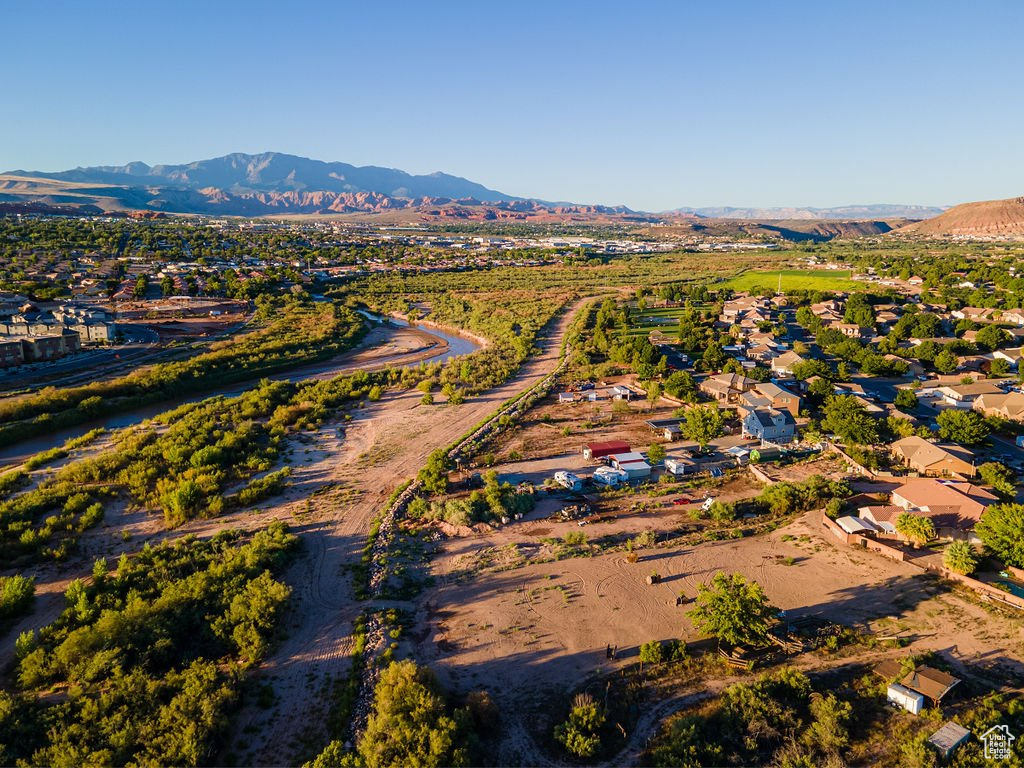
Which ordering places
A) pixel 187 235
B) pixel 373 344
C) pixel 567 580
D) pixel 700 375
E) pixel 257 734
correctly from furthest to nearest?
pixel 187 235, pixel 373 344, pixel 700 375, pixel 567 580, pixel 257 734

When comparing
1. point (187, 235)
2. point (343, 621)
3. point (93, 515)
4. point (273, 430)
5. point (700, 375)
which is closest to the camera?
point (343, 621)

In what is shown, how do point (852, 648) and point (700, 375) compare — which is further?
point (700, 375)

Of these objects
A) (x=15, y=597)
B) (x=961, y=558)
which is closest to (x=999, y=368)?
(x=961, y=558)

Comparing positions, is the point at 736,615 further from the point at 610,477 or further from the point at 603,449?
the point at 603,449

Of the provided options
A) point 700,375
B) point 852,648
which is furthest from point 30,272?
point 852,648

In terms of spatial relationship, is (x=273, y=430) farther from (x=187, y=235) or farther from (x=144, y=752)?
(x=187, y=235)

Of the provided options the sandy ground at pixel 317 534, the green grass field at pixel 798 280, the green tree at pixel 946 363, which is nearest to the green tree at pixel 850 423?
the green tree at pixel 946 363
